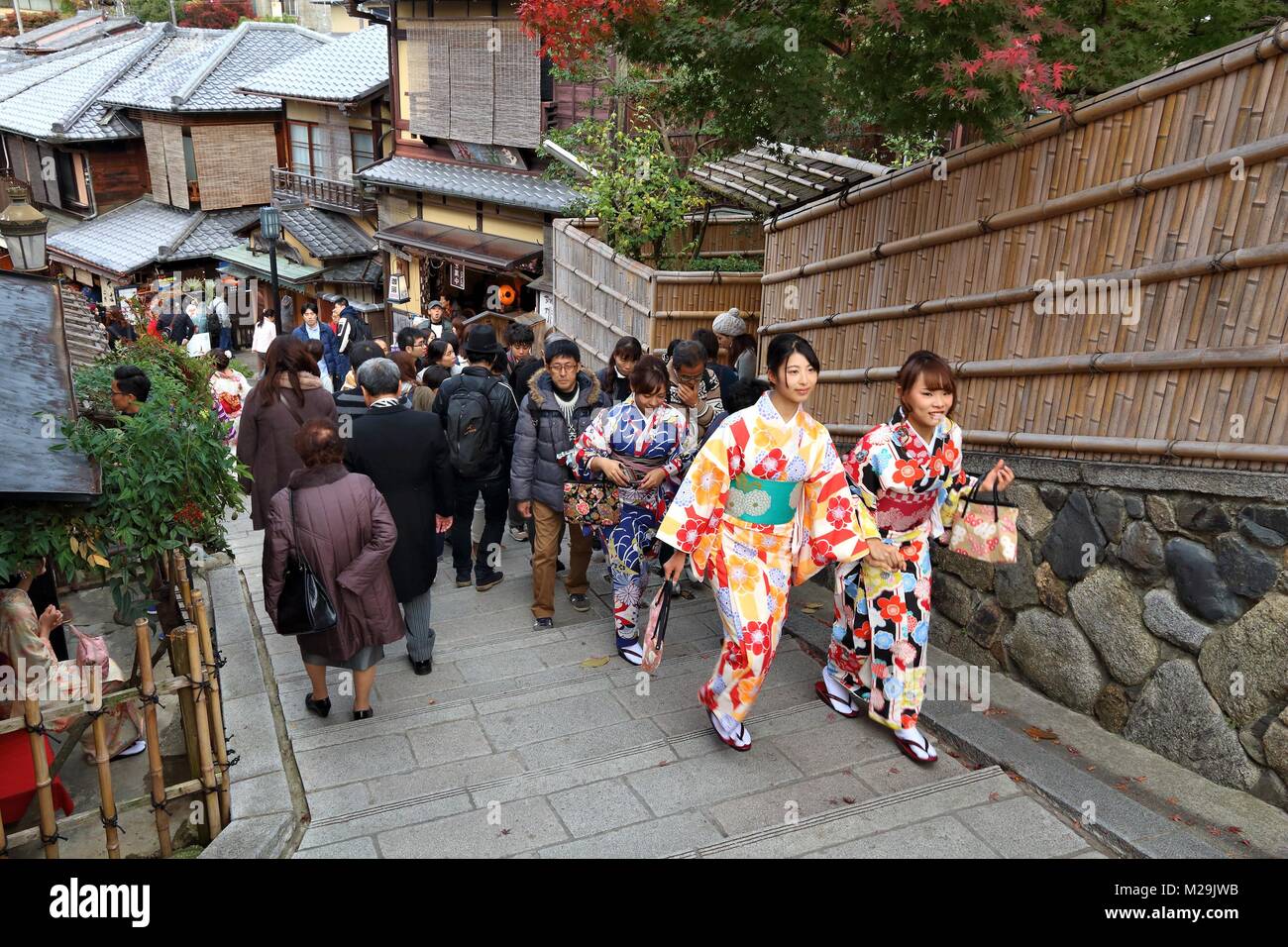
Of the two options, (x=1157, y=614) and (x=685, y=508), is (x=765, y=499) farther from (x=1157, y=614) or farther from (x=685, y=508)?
(x=1157, y=614)

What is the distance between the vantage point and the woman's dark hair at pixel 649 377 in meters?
6.20

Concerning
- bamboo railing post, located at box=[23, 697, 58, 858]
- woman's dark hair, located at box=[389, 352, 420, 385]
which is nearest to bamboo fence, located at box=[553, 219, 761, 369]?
woman's dark hair, located at box=[389, 352, 420, 385]

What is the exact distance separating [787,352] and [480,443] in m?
3.44

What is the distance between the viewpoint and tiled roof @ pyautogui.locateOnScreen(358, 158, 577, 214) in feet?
65.6

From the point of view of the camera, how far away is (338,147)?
2895cm

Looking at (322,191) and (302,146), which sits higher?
(302,146)

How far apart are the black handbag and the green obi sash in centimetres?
231

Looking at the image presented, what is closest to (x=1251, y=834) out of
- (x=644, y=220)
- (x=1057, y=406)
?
(x=1057, y=406)

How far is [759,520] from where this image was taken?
201 inches

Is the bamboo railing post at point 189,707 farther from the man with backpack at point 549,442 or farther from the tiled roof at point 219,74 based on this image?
the tiled roof at point 219,74

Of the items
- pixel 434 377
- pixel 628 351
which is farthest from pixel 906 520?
pixel 434 377

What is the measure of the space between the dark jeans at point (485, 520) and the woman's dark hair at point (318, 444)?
8.21 feet

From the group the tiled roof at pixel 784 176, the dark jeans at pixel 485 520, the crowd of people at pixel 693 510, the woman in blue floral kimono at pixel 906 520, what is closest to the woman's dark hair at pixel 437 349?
the dark jeans at pixel 485 520

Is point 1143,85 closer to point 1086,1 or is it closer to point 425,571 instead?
point 1086,1
